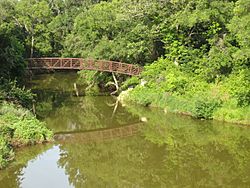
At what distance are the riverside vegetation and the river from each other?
135 cm

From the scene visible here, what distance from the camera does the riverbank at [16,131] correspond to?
830 inches

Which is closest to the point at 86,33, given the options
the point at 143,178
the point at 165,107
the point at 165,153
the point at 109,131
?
the point at 165,107

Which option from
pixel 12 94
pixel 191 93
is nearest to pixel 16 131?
pixel 12 94

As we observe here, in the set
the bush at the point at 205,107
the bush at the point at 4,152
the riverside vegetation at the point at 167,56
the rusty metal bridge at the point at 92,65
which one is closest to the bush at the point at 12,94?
the riverside vegetation at the point at 167,56

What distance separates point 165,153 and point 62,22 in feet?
137


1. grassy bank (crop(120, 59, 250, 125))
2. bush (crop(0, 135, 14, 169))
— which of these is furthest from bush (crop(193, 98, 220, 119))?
bush (crop(0, 135, 14, 169))

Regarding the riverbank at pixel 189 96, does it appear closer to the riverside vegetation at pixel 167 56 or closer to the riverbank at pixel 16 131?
the riverside vegetation at pixel 167 56

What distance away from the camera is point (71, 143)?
24.9 meters

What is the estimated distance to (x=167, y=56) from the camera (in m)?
35.2

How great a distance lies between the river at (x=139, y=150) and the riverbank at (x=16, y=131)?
0.45 m

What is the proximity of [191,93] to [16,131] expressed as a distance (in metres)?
13.3

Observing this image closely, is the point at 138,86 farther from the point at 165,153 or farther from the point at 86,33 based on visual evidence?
the point at 165,153

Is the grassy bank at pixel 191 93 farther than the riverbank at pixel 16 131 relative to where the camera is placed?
Yes

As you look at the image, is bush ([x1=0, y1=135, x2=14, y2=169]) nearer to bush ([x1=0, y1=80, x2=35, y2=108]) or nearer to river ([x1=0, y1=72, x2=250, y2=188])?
river ([x1=0, y1=72, x2=250, y2=188])
